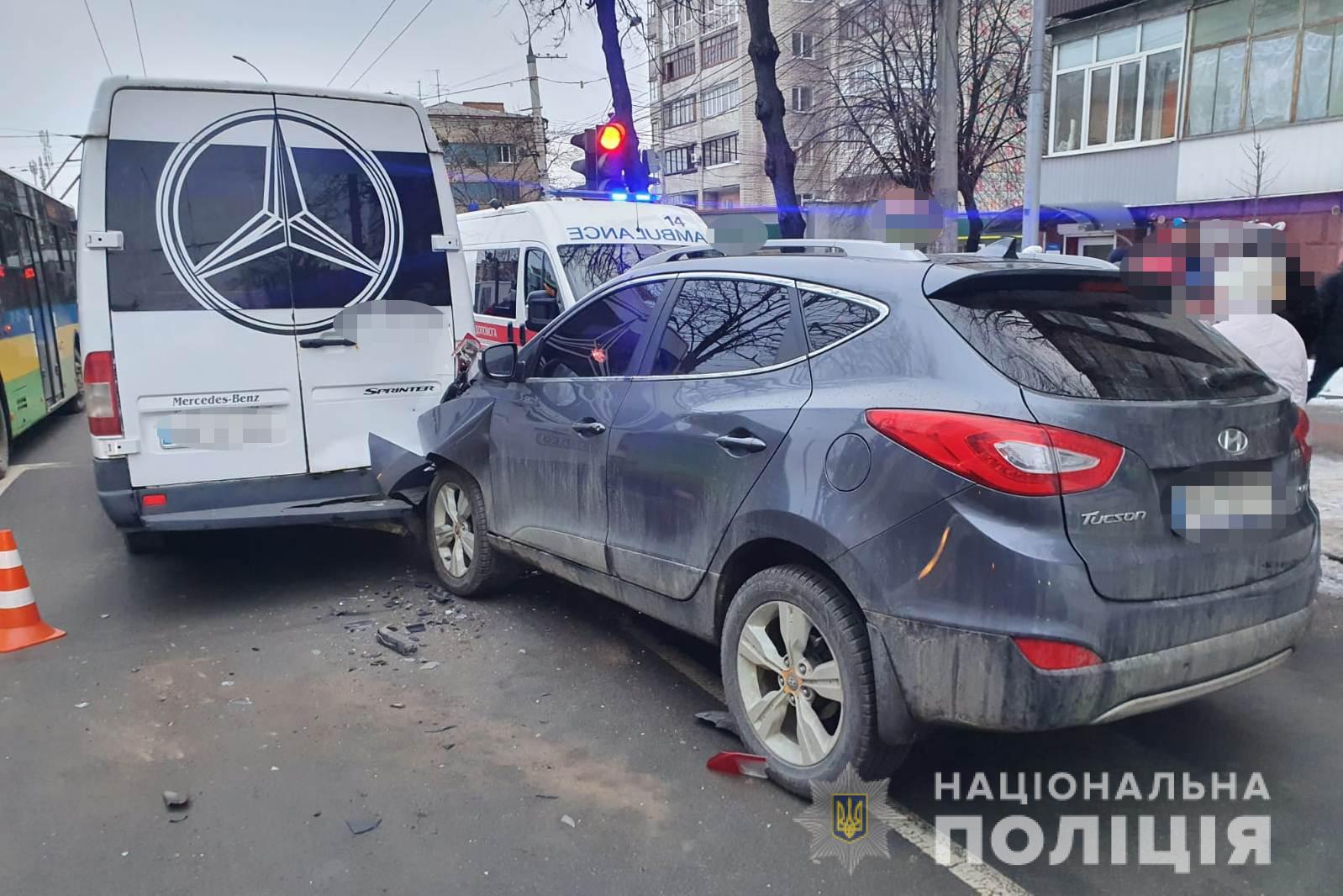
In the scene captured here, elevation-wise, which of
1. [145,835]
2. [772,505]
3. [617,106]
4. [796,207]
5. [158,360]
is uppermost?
[617,106]

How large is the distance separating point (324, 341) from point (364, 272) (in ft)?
1.54

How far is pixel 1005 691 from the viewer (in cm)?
271

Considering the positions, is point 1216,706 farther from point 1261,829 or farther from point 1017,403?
point 1017,403

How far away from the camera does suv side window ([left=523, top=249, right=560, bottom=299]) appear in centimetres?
973

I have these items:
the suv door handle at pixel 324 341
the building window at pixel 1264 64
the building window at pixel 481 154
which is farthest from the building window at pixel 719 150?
the suv door handle at pixel 324 341

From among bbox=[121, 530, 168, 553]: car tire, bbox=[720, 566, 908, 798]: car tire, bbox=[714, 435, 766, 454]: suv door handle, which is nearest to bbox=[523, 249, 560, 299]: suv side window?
bbox=[121, 530, 168, 553]: car tire

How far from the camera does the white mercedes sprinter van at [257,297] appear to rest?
15.9 feet

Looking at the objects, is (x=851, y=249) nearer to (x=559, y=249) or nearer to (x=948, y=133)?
(x=559, y=249)

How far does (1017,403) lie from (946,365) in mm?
261

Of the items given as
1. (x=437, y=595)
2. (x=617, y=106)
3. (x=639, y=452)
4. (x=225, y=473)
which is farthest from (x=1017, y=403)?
(x=617, y=106)

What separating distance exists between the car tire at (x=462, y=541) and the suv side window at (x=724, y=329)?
5.72ft

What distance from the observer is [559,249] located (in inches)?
383

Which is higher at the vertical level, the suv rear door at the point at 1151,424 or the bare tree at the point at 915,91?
the bare tree at the point at 915,91

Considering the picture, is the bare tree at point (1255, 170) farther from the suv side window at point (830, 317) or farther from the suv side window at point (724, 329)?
the suv side window at point (830, 317)
